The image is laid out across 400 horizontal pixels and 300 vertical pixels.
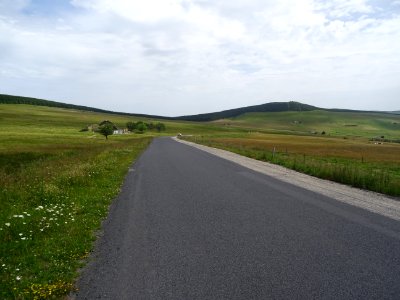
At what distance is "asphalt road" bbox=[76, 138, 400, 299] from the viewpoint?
554 cm

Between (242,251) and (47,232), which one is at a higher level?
(242,251)

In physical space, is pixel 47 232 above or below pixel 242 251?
below

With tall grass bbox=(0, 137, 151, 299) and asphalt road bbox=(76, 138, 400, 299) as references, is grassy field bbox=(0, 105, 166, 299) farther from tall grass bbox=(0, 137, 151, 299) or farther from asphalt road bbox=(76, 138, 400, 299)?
asphalt road bbox=(76, 138, 400, 299)

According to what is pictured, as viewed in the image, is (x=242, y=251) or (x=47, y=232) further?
(x=47, y=232)

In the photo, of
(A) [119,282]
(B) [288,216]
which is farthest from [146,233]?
(B) [288,216]

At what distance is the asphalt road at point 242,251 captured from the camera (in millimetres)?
5539

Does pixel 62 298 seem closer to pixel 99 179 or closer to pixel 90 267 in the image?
pixel 90 267

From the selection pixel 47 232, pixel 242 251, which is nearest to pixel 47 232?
pixel 47 232

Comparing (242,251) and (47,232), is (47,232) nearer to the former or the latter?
(47,232)

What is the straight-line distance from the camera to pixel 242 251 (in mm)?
7230

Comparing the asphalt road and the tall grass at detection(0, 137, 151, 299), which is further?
the tall grass at detection(0, 137, 151, 299)

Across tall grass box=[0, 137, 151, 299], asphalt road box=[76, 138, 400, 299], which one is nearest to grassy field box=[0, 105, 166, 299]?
tall grass box=[0, 137, 151, 299]

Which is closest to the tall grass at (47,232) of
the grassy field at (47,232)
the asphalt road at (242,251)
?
the grassy field at (47,232)

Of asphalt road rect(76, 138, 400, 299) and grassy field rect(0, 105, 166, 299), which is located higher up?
asphalt road rect(76, 138, 400, 299)
